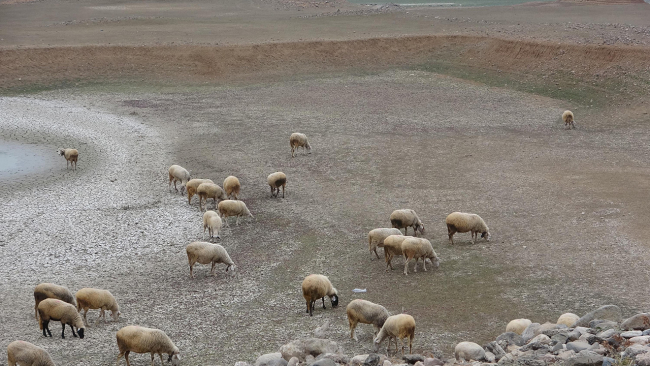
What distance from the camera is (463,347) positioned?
1427cm

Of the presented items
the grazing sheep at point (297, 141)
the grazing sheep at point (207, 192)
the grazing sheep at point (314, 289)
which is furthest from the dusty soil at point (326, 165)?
the grazing sheep at point (207, 192)

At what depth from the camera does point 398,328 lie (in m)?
15.1

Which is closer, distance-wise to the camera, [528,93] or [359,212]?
[359,212]

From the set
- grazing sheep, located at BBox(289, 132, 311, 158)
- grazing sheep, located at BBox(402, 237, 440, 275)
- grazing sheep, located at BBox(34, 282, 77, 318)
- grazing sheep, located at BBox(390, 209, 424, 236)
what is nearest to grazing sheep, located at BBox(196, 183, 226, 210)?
grazing sheep, located at BBox(390, 209, 424, 236)

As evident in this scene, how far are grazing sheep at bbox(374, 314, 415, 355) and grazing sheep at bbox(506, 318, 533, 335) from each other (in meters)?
2.06

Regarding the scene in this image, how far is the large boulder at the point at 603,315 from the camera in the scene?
50.0 ft

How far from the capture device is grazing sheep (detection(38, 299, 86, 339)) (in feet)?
52.7

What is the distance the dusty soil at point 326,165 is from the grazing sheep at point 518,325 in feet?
2.43

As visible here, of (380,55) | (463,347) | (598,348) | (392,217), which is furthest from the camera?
(380,55)

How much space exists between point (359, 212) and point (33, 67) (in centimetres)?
3113

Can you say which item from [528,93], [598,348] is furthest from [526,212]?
[528,93]

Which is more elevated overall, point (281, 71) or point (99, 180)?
point (281, 71)

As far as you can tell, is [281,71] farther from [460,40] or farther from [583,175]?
[583,175]

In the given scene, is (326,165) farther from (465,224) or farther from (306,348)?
(306,348)
